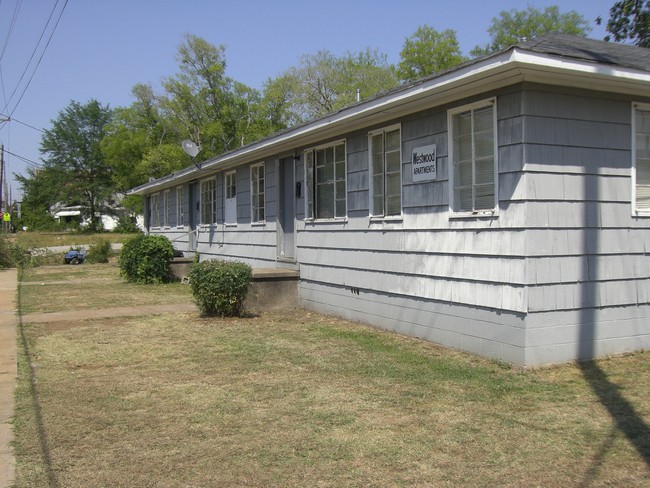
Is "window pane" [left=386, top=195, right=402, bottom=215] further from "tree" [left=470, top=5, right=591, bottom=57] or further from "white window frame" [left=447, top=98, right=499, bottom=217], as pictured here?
"tree" [left=470, top=5, right=591, bottom=57]

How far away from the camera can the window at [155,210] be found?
24775 mm

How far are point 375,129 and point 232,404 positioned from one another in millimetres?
5107

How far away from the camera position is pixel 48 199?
7406 cm

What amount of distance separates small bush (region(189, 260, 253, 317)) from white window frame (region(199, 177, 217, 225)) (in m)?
6.87

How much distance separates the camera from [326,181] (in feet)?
36.0

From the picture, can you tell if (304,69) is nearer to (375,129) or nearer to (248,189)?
(248,189)

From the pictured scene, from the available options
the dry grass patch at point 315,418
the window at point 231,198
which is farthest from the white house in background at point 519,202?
the window at point 231,198

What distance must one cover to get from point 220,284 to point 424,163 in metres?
4.08

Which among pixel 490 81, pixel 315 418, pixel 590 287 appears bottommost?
pixel 315 418

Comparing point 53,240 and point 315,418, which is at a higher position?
point 53,240

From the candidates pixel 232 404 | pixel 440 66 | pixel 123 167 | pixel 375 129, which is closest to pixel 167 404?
pixel 232 404

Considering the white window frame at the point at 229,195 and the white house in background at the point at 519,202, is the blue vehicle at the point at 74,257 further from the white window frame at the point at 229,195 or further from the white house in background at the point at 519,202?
the white house in background at the point at 519,202

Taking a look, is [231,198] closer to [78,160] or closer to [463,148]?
[463,148]

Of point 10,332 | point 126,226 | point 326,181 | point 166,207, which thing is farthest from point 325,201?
point 126,226
